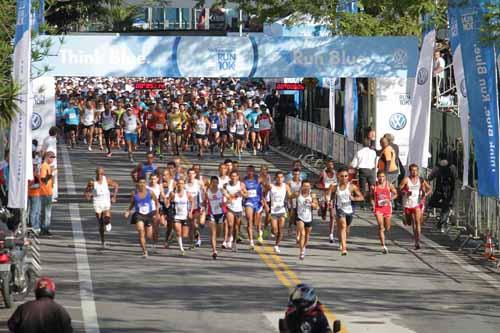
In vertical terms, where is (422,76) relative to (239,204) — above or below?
above

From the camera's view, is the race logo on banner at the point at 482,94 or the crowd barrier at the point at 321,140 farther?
the crowd barrier at the point at 321,140

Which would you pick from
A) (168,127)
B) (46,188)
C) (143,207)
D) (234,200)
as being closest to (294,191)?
(234,200)

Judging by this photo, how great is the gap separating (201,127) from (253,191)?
17748mm

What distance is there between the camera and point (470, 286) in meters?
22.8

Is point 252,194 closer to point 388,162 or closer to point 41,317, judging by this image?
point 388,162

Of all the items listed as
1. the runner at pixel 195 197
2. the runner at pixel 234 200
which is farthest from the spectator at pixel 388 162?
the runner at pixel 195 197

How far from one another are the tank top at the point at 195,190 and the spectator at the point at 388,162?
209 inches

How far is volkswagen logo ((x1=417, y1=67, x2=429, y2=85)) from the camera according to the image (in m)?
29.2

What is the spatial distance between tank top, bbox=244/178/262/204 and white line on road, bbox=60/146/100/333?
10.2 ft

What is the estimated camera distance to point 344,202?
85.8 feet

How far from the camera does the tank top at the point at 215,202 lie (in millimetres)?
26219

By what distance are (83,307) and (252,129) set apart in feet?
83.6

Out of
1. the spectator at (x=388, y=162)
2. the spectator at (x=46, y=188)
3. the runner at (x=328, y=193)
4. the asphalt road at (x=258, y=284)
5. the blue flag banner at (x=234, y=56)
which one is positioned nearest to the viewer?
the asphalt road at (x=258, y=284)

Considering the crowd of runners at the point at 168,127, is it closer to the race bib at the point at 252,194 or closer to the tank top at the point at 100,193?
the tank top at the point at 100,193
